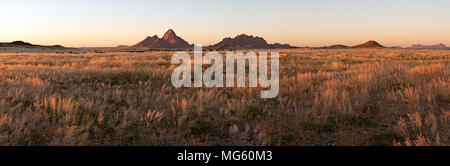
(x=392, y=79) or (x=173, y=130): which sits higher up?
(x=392, y=79)

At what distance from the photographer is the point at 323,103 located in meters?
6.13
